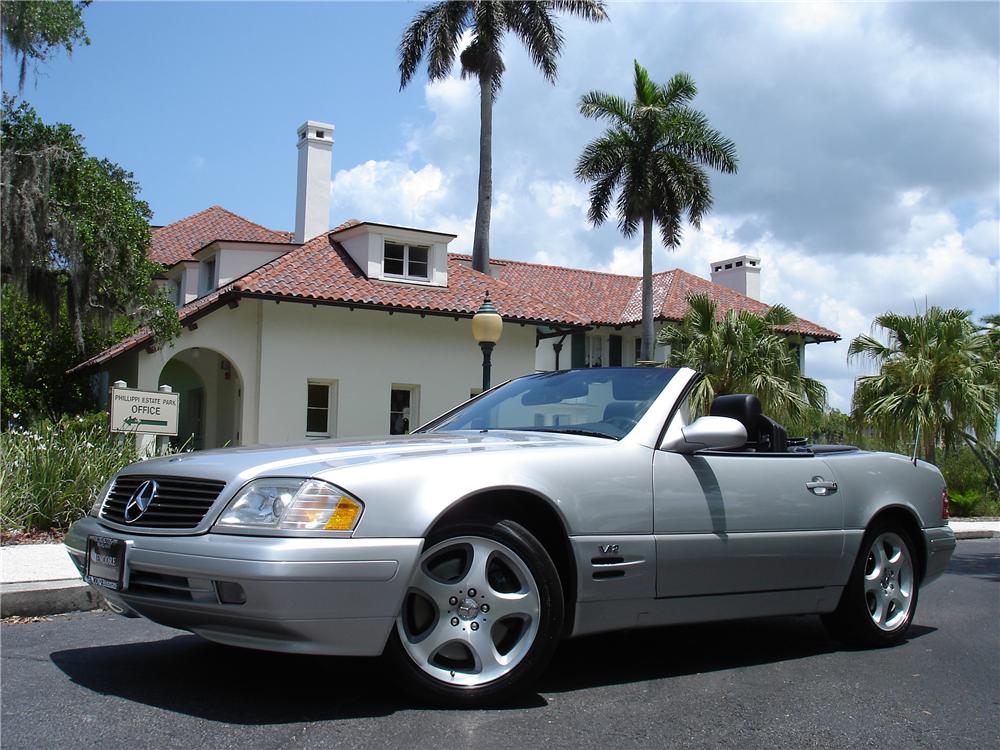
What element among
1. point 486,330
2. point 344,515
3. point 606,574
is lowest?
point 606,574

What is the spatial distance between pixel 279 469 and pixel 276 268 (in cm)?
1975

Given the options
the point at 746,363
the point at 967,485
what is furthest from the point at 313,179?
the point at 967,485

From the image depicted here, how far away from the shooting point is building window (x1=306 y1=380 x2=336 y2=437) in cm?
2289

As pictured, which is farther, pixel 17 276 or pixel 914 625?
pixel 17 276

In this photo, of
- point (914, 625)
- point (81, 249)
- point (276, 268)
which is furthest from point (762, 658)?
point (276, 268)

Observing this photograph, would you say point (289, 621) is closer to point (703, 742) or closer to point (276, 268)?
point (703, 742)

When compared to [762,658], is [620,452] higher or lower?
higher

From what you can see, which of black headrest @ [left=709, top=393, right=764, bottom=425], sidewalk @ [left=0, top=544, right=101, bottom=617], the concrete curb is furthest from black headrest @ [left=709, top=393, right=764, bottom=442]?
the concrete curb

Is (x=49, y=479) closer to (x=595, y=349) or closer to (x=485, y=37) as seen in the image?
(x=485, y=37)

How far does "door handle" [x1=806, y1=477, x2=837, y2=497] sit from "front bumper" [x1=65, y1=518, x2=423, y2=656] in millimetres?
2446

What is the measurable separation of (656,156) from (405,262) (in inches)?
479

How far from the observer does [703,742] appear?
3770 millimetres

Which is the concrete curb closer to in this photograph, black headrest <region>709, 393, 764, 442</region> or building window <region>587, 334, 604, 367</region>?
black headrest <region>709, 393, 764, 442</region>

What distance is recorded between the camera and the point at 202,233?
1383 inches
